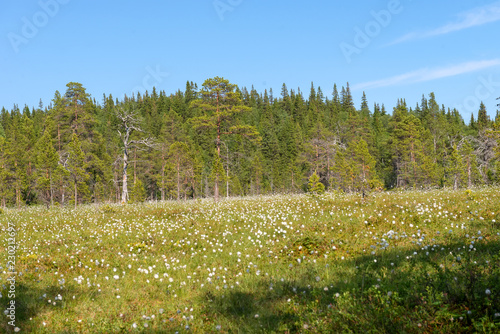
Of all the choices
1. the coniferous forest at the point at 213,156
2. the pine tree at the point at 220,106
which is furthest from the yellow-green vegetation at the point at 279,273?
the pine tree at the point at 220,106

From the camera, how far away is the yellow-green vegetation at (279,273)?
391cm

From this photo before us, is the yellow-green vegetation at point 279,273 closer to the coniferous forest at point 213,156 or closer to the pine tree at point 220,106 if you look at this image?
the coniferous forest at point 213,156

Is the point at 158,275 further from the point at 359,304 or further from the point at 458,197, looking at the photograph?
the point at 458,197

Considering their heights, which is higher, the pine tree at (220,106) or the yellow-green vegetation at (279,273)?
the pine tree at (220,106)

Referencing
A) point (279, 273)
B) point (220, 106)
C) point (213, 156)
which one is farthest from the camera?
point (213, 156)

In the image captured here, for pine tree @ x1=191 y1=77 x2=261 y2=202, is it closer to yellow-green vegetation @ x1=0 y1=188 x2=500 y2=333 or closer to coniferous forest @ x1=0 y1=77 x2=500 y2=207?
coniferous forest @ x1=0 y1=77 x2=500 y2=207

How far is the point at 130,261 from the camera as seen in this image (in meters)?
7.97

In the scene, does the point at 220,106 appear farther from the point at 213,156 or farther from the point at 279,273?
the point at 279,273

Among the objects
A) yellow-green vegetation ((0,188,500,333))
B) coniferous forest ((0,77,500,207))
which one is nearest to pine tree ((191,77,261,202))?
coniferous forest ((0,77,500,207))

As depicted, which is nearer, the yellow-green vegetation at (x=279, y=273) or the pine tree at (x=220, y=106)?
the yellow-green vegetation at (x=279, y=273)

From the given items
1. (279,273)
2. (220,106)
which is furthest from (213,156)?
(279,273)

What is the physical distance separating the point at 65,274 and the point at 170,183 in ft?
137

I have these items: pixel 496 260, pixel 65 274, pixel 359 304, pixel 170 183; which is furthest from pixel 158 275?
pixel 170 183

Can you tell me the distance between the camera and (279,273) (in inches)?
254
